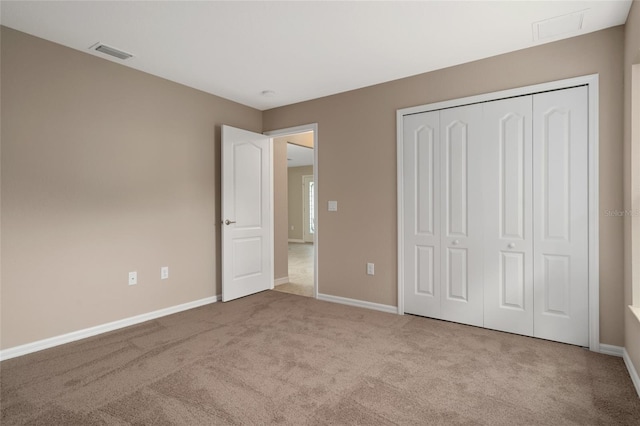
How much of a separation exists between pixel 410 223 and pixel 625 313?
1764 mm

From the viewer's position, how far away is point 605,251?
2598 mm

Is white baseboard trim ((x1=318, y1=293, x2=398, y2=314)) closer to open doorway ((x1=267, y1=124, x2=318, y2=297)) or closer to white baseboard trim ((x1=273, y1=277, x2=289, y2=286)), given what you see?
open doorway ((x1=267, y1=124, x2=318, y2=297))

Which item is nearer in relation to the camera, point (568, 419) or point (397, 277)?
point (568, 419)

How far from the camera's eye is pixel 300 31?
264 centimetres

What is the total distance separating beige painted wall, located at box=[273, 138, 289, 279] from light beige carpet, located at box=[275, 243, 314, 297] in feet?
0.81

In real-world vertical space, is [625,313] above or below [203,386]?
above

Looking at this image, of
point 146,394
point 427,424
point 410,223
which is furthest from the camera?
point 410,223

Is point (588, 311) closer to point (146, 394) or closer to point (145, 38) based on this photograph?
point (146, 394)

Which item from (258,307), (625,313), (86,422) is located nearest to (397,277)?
(258,307)

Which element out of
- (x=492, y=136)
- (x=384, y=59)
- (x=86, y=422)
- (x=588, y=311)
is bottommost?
(x=86, y=422)

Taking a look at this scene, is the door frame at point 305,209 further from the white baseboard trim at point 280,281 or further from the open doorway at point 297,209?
the white baseboard trim at point 280,281

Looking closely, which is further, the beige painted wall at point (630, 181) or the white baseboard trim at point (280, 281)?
the white baseboard trim at point (280, 281)

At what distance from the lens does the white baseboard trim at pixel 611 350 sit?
2.56m

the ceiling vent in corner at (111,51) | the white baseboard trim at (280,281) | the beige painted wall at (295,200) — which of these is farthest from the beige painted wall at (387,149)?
the beige painted wall at (295,200)
